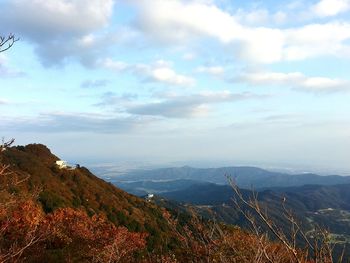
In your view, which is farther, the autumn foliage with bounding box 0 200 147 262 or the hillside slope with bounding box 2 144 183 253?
the hillside slope with bounding box 2 144 183 253

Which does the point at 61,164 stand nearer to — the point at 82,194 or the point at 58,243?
the point at 82,194

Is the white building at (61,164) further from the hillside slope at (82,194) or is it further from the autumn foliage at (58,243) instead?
the autumn foliage at (58,243)

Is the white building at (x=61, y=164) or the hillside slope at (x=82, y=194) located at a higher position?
the white building at (x=61, y=164)

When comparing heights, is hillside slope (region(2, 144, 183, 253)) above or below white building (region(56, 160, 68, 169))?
below

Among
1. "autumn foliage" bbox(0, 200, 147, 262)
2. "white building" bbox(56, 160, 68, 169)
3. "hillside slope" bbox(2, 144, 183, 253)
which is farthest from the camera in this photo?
"white building" bbox(56, 160, 68, 169)

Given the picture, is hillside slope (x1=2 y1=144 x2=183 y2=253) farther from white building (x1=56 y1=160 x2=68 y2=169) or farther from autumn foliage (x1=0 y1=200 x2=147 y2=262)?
autumn foliage (x1=0 y1=200 x2=147 y2=262)

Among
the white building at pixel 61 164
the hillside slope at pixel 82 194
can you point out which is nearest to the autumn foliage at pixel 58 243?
the hillside slope at pixel 82 194

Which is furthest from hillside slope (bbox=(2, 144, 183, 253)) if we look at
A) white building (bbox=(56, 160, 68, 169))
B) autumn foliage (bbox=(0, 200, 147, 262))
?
autumn foliage (bbox=(0, 200, 147, 262))

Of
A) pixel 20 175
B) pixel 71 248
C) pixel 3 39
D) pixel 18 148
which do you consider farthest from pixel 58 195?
pixel 3 39

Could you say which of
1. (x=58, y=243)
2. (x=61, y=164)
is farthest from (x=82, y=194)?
(x=58, y=243)

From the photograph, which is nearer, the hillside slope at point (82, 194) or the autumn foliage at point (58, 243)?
the autumn foliage at point (58, 243)

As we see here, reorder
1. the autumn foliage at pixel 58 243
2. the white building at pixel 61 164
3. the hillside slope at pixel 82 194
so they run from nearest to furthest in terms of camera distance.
→ the autumn foliage at pixel 58 243 → the hillside slope at pixel 82 194 → the white building at pixel 61 164

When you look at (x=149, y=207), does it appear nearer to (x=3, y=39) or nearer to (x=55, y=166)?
(x=55, y=166)

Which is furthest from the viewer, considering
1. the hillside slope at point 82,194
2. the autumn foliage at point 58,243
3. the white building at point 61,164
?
the white building at point 61,164
